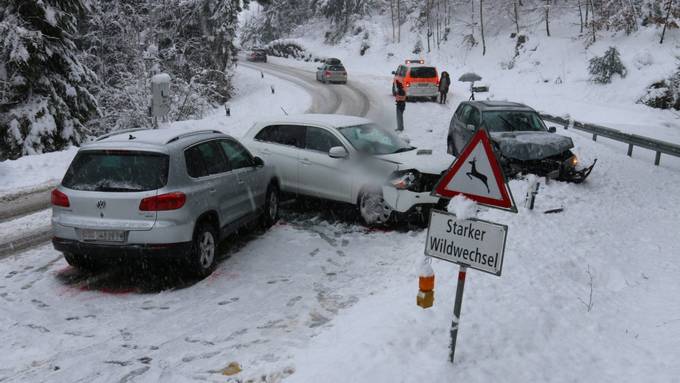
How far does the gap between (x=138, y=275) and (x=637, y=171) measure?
12975 millimetres

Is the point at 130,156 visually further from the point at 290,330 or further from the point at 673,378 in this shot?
the point at 673,378

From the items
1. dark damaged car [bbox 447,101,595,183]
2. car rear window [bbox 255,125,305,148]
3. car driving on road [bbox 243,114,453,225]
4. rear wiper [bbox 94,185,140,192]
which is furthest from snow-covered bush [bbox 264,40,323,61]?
rear wiper [bbox 94,185,140,192]

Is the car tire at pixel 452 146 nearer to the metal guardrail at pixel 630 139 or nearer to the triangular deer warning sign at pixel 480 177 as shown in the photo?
the metal guardrail at pixel 630 139

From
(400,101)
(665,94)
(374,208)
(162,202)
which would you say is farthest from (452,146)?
(665,94)

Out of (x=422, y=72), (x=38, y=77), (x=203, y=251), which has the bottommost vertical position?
(x=203, y=251)

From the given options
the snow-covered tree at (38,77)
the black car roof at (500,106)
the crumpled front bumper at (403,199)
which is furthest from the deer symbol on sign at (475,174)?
the snow-covered tree at (38,77)

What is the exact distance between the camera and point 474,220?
13.0ft

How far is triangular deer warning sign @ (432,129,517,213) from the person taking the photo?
391cm

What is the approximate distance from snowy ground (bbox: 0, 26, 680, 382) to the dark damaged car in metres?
2.04

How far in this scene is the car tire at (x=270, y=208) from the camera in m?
8.79

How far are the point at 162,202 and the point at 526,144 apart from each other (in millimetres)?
7762

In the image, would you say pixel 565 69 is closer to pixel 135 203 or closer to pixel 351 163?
pixel 351 163

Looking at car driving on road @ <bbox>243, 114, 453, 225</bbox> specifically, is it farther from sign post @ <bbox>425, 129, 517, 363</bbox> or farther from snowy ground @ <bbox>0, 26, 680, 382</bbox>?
sign post @ <bbox>425, 129, 517, 363</bbox>

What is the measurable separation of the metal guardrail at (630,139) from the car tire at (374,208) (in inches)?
394
